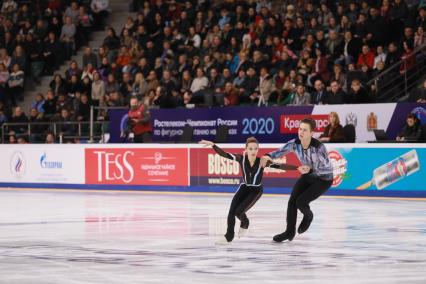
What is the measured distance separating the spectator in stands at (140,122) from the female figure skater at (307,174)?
13017 millimetres

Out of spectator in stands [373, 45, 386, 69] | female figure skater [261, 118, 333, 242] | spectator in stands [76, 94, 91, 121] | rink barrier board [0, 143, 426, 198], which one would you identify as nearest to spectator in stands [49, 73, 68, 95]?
spectator in stands [76, 94, 91, 121]

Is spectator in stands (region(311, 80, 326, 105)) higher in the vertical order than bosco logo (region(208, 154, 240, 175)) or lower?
higher

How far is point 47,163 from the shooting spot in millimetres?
25953

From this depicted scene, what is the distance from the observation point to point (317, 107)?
2284 centimetres

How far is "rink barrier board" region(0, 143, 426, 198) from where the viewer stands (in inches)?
805

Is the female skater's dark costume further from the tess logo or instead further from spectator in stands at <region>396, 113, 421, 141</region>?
the tess logo

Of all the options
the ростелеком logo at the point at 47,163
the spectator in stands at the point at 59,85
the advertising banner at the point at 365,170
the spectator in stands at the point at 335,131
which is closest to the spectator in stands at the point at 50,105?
the spectator in stands at the point at 59,85

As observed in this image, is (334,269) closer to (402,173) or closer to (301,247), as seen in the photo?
(301,247)

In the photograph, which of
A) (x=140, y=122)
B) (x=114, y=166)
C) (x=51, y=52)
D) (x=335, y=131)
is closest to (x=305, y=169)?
(x=335, y=131)

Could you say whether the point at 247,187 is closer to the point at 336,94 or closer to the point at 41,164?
the point at 336,94

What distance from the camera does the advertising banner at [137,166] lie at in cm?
2364

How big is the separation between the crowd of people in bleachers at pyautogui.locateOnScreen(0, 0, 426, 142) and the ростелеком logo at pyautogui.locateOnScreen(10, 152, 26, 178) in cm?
204

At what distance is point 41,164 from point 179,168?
15.0ft

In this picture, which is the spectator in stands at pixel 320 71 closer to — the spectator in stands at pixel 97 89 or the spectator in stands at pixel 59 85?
the spectator in stands at pixel 97 89
